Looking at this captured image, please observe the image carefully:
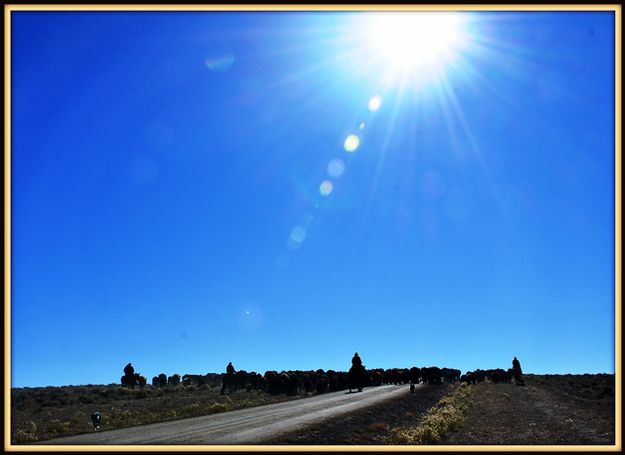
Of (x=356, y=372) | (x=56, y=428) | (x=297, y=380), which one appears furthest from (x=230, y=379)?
(x=56, y=428)

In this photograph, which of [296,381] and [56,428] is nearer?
[56,428]

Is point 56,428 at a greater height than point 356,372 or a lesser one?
lesser

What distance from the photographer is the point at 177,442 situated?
20.5 metres

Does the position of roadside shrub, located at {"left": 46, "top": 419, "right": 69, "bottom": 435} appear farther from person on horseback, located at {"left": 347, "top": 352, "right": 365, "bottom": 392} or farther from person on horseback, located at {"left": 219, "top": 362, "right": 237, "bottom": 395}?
person on horseback, located at {"left": 219, "top": 362, "right": 237, "bottom": 395}

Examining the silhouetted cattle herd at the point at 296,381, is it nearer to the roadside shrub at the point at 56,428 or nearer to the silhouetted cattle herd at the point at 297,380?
the silhouetted cattle herd at the point at 297,380

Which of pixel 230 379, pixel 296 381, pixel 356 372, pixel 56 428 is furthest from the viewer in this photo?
pixel 230 379

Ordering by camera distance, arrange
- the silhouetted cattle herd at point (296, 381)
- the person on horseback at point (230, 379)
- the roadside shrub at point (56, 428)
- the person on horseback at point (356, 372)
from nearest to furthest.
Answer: the roadside shrub at point (56, 428), the person on horseback at point (356, 372), the silhouetted cattle herd at point (296, 381), the person on horseback at point (230, 379)

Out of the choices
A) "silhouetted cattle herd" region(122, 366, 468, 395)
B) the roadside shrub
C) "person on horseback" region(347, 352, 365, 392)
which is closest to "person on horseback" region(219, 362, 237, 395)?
"silhouetted cattle herd" region(122, 366, 468, 395)

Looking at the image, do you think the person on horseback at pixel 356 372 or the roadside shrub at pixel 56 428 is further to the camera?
the person on horseback at pixel 356 372

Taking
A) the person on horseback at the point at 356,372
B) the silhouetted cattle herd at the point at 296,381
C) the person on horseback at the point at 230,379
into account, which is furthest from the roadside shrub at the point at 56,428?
the person on horseback at the point at 230,379

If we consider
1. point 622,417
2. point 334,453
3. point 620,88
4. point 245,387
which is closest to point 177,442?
point 334,453

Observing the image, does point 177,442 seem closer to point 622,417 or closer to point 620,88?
point 622,417

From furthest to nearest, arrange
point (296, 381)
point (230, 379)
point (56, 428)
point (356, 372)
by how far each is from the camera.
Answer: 1. point (230, 379)
2. point (296, 381)
3. point (356, 372)
4. point (56, 428)

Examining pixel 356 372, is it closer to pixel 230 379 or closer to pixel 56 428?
pixel 230 379
